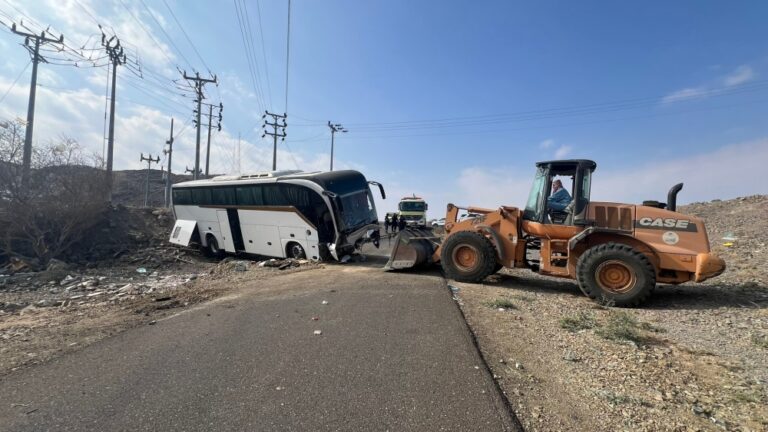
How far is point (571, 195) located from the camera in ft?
24.5

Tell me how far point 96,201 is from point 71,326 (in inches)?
545

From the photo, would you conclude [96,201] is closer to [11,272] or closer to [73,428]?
[11,272]

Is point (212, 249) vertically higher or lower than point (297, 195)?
lower

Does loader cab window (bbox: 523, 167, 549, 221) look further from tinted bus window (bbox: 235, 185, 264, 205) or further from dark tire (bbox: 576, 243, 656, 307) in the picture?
tinted bus window (bbox: 235, 185, 264, 205)

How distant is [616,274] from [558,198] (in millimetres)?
1808

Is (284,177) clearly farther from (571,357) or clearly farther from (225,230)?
(571,357)

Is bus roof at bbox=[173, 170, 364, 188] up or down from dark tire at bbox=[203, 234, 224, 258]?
up

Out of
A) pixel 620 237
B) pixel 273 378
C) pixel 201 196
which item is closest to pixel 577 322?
pixel 620 237

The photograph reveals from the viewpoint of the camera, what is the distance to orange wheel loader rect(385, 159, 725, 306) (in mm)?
6379

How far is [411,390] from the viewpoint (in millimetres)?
3193

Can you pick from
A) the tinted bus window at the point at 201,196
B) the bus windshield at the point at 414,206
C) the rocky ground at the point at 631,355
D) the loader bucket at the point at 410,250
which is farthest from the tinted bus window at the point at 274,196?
the bus windshield at the point at 414,206

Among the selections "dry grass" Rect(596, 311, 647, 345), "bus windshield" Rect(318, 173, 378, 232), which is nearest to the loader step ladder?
"dry grass" Rect(596, 311, 647, 345)

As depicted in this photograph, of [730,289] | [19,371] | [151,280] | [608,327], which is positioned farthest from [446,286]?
[151,280]

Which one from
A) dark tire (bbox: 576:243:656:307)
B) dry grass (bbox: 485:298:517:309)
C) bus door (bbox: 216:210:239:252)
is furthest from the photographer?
bus door (bbox: 216:210:239:252)
